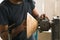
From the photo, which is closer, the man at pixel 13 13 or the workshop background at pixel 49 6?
the man at pixel 13 13

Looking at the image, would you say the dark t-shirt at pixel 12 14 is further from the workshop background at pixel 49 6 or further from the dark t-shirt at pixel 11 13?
the workshop background at pixel 49 6

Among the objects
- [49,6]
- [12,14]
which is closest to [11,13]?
[12,14]

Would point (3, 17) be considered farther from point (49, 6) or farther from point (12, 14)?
point (49, 6)

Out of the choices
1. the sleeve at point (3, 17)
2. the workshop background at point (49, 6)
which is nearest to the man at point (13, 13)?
the sleeve at point (3, 17)

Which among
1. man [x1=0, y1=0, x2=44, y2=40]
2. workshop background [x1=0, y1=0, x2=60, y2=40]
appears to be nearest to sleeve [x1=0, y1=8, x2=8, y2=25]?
man [x1=0, y1=0, x2=44, y2=40]

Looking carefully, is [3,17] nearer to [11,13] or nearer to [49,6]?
[11,13]

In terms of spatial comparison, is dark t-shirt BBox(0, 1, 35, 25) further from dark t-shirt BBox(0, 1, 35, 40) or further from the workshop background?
the workshop background

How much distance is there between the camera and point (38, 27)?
1.14 metres

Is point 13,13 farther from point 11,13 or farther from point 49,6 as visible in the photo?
point 49,6

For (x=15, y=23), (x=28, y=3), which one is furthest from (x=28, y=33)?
(x=28, y=3)

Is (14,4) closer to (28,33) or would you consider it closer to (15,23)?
(15,23)

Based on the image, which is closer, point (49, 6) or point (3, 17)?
point (3, 17)

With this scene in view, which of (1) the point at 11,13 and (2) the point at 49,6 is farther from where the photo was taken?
(2) the point at 49,6

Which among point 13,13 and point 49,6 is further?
point 49,6
